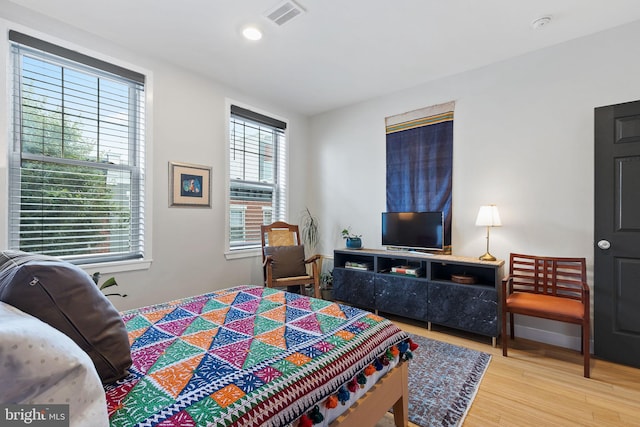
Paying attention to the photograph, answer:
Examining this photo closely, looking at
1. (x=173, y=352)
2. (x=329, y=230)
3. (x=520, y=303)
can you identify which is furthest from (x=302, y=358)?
(x=329, y=230)

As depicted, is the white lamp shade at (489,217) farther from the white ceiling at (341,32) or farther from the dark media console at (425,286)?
Answer: the white ceiling at (341,32)

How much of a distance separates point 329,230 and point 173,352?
10.7ft

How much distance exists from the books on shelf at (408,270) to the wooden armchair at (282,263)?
0.87 metres

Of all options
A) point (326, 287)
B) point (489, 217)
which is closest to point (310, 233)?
point (326, 287)

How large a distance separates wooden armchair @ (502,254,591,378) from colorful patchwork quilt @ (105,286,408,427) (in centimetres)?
141

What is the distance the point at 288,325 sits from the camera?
1.55 metres

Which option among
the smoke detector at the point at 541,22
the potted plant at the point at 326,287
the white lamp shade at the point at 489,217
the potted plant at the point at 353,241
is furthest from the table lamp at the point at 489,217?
the potted plant at the point at 326,287

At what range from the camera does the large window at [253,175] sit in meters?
3.75

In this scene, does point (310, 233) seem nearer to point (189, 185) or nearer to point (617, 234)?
point (189, 185)

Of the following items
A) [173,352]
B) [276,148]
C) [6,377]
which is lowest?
[173,352]

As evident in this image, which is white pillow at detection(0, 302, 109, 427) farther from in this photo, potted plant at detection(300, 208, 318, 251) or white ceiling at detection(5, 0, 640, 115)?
potted plant at detection(300, 208, 318, 251)

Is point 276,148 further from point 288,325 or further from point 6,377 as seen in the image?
point 6,377

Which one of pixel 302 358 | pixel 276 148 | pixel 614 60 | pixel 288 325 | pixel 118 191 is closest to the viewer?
pixel 302 358

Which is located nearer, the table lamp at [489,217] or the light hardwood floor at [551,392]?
the light hardwood floor at [551,392]
